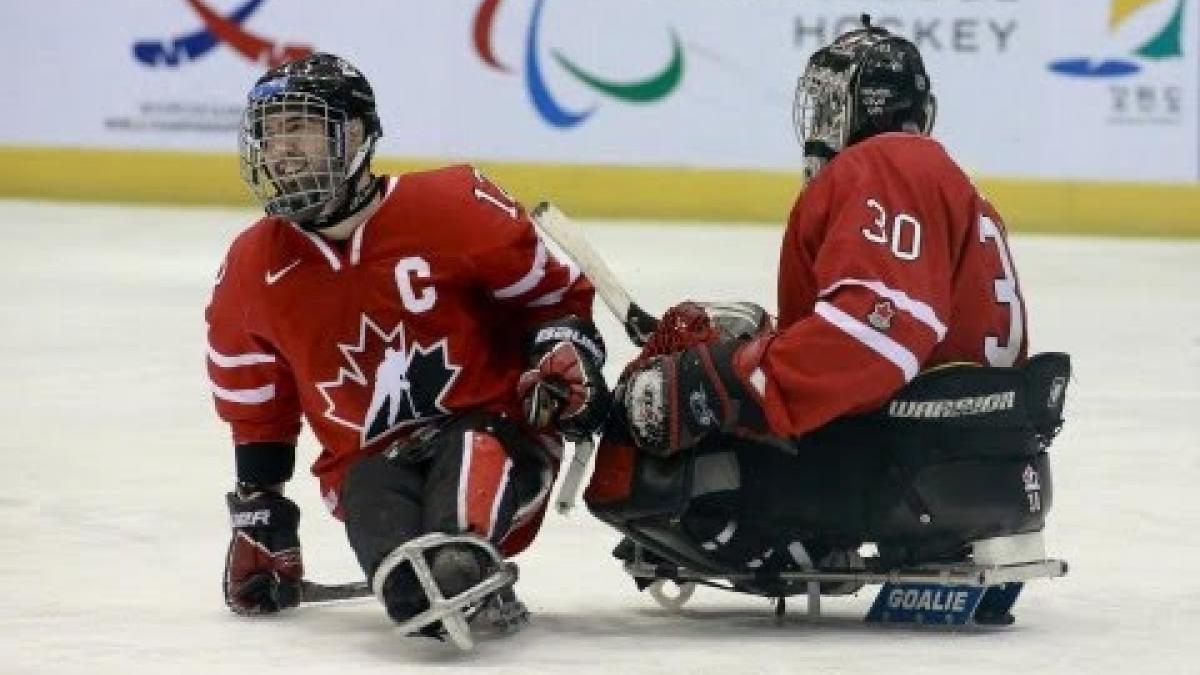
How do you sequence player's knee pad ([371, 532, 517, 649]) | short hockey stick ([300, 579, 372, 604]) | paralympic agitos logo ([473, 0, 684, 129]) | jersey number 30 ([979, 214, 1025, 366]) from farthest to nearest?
paralympic agitos logo ([473, 0, 684, 129]), short hockey stick ([300, 579, 372, 604]), jersey number 30 ([979, 214, 1025, 366]), player's knee pad ([371, 532, 517, 649])

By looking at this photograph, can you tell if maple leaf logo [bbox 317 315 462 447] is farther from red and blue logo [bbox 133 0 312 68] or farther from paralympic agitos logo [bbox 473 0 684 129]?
red and blue logo [bbox 133 0 312 68]

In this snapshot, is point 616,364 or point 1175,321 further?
point 1175,321

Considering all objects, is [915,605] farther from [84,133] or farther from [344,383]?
[84,133]

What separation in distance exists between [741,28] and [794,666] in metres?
7.22

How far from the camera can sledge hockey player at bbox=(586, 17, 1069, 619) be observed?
11.5ft

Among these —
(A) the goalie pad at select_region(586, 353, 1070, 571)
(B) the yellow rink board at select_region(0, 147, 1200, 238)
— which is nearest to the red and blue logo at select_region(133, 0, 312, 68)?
(B) the yellow rink board at select_region(0, 147, 1200, 238)

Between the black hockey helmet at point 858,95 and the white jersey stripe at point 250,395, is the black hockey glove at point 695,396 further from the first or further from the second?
the white jersey stripe at point 250,395

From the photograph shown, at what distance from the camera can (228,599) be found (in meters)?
3.83

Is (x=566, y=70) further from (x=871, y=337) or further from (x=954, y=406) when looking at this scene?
(x=871, y=337)


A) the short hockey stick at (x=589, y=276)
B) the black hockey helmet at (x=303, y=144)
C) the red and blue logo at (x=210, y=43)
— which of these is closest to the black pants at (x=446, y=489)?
the short hockey stick at (x=589, y=276)

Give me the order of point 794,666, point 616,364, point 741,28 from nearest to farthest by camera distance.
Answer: point 794,666 → point 616,364 → point 741,28

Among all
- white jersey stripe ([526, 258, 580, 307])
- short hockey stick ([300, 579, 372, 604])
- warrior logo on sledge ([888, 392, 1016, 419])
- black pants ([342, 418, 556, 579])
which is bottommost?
short hockey stick ([300, 579, 372, 604])

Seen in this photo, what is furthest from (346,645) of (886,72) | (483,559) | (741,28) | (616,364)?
(741,28)

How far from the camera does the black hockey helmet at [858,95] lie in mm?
3713
